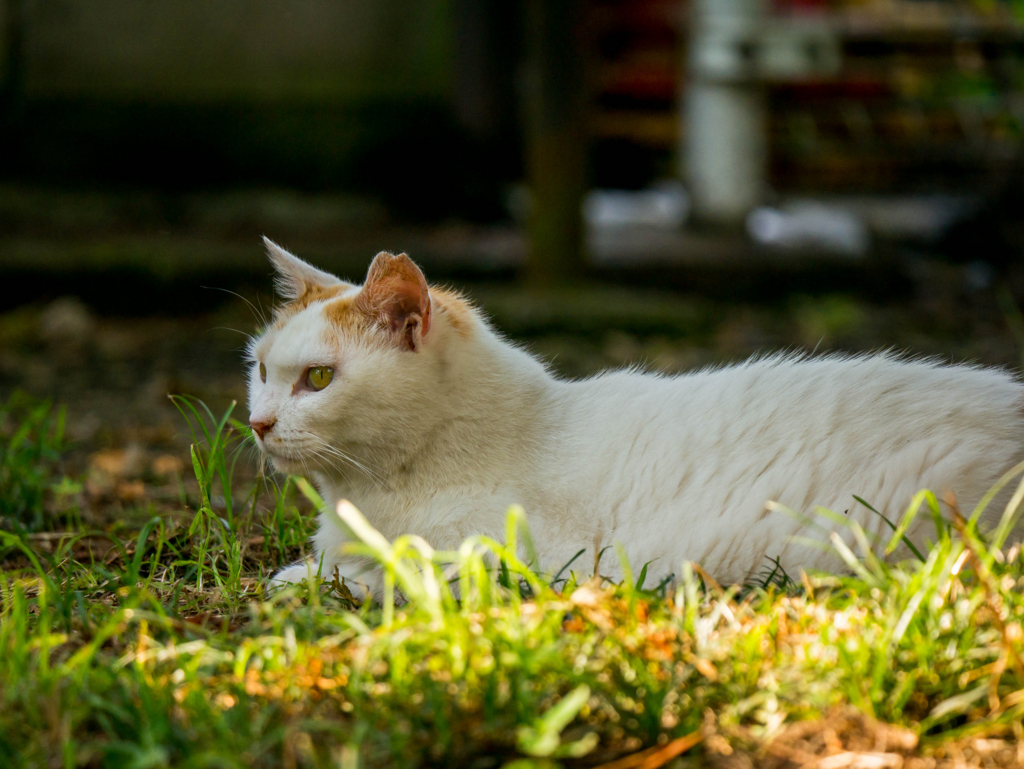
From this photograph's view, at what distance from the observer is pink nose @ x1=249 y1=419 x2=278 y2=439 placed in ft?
7.28

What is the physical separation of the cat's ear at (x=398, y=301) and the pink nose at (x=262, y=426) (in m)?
0.32

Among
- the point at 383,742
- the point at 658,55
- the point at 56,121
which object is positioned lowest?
the point at 383,742

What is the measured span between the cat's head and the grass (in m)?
0.35

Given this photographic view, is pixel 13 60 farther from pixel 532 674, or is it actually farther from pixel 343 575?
pixel 532 674

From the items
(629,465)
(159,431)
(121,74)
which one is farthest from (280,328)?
(121,74)

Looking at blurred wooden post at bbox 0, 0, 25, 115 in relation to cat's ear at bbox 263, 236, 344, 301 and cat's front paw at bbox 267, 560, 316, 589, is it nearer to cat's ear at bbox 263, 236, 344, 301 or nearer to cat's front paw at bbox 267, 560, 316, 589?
cat's ear at bbox 263, 236, 344, 301

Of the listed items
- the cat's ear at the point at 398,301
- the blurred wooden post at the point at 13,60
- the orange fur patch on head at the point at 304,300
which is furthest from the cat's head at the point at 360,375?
the blurred wooden post at the point at 13,60

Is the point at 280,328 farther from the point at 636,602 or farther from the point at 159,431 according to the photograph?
the point at 159,431

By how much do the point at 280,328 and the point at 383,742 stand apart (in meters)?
1.18

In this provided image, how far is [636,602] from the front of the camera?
1.76 meters

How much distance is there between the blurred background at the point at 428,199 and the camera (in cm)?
562

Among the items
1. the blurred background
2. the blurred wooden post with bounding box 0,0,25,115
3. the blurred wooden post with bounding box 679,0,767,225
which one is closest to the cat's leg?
the blurred background

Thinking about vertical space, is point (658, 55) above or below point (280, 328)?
above

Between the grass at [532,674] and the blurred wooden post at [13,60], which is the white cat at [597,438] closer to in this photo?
the grass at [532,674]
